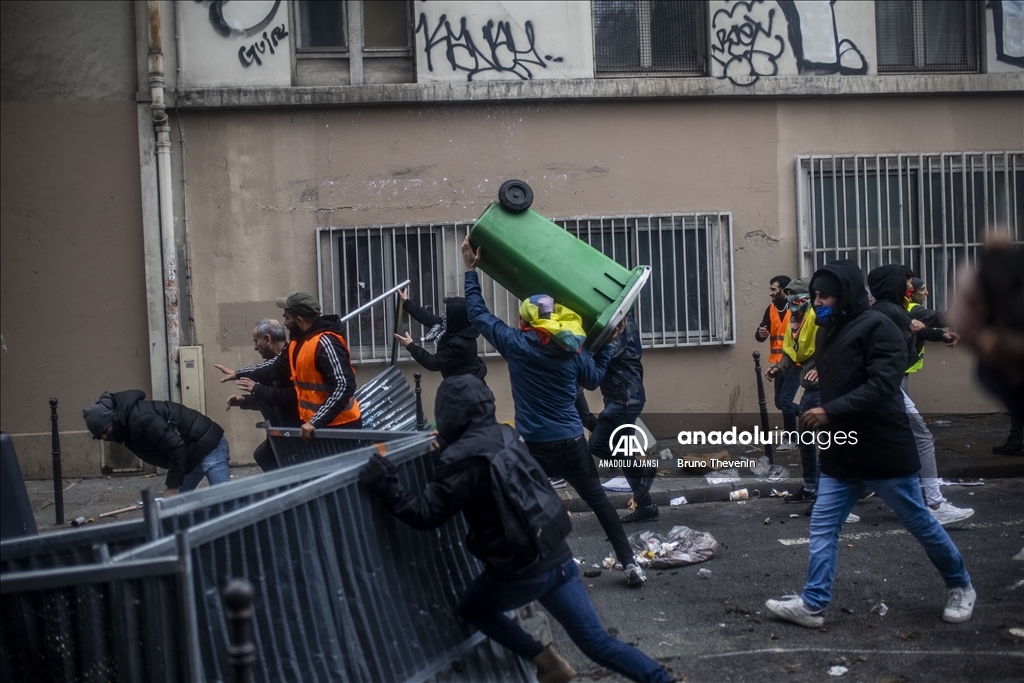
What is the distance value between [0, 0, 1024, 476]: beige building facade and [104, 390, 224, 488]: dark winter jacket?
11.8 ft

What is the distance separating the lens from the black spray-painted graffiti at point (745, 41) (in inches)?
416

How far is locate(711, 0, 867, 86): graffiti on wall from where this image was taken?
34.6 feet

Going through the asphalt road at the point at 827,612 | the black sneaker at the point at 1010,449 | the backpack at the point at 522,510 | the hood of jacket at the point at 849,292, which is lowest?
the asphalt road at the point at 827,612

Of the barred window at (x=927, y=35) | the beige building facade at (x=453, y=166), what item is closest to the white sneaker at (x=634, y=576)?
the beige building facade at (x=453, y=166)

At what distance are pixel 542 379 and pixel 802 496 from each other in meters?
3.06

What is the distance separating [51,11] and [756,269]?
773cm

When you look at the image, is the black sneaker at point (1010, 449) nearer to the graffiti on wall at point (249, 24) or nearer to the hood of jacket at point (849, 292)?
the hood of jacket at point (849, 292)

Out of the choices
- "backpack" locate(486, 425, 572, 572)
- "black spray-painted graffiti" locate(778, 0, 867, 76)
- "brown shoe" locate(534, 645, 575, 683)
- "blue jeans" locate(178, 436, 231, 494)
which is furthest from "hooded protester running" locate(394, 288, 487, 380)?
"black spray-painted graffiti" locate(778, 0, 867, 76)

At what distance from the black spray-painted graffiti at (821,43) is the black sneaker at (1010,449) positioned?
4309 mm

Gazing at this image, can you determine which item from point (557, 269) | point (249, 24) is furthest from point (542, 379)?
point (249, 24)

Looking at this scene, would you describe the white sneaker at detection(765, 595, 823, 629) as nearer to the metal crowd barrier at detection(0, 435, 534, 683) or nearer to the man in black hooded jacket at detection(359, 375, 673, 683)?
the man in black hooded jacket at detection(359, 375, 673, 683)

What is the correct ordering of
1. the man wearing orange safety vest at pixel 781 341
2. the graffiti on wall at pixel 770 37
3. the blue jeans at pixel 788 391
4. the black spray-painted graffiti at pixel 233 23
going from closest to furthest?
the blue jeans at pixel 788 391 → the man wearing orange safety vest at pixel 781 341 → the black spray-painted graffiti at pixel 233 23 → the graffiti on wall at pixel 770 37

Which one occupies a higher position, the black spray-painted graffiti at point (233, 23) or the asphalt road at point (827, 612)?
the black spray-painted graffiti at point (233, 23)

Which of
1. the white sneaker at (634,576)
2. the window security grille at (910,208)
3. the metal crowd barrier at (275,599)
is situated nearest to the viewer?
the metal crowd barrier at (275,599)
